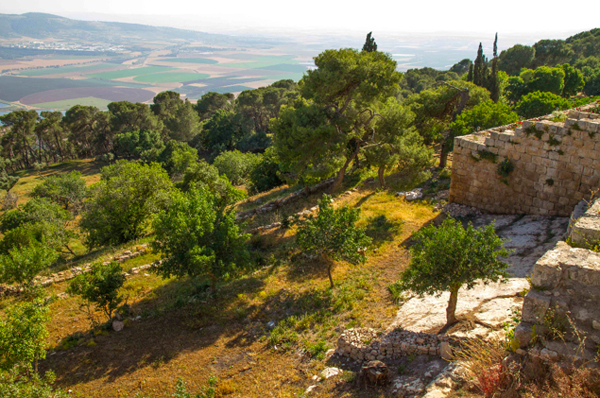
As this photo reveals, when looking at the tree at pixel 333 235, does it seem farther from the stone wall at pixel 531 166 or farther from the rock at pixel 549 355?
the stone wall at pixel 531 166

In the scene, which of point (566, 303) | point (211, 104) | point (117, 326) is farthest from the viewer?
point (211, 104)

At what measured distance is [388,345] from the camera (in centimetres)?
967

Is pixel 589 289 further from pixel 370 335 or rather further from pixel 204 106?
pixel 204 106

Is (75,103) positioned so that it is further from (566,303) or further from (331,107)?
(566,303)

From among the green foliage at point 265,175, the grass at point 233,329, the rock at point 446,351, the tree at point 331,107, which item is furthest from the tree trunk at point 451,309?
the green foliage at point 265,175

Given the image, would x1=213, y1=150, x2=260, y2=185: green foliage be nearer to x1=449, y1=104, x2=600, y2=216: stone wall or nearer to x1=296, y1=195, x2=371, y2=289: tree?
x1=449, y1=104, x2=600, y2=216: stone wall

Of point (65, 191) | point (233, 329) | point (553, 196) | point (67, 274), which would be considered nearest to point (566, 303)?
point (233, 329)

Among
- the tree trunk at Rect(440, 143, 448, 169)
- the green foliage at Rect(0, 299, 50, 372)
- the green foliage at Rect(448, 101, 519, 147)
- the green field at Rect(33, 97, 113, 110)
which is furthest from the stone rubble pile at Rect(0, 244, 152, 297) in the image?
the green field at Rect(33, 97, 113, 110)

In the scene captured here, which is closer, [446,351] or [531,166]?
[446,351]

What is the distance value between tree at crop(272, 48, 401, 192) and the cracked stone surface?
9.88 meters

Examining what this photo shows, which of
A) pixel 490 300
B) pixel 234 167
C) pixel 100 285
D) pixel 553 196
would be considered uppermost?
pixel 553 196

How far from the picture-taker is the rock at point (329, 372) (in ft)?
30.9

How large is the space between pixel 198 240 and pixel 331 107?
473 inches

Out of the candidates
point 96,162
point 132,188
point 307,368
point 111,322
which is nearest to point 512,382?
point 307,368
